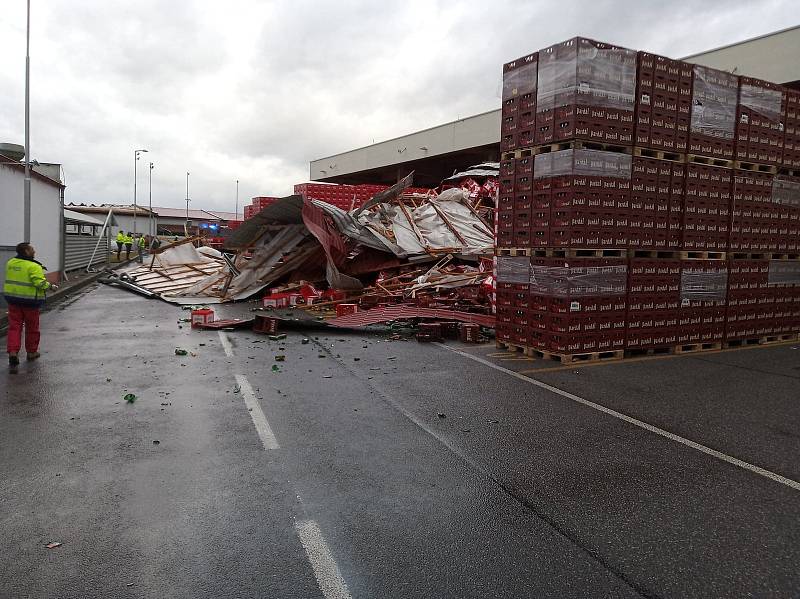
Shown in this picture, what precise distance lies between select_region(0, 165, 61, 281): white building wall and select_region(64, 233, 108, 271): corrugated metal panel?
2558mm

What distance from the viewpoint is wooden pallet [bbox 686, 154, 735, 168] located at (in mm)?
9906

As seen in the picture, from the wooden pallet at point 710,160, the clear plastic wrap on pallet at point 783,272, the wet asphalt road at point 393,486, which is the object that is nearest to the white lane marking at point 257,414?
the wet asphalt road at point 393,486

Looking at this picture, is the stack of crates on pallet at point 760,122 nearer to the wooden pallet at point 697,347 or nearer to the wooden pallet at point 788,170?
the wooden pallet at point 788,170

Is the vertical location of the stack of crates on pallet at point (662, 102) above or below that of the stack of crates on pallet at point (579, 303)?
above

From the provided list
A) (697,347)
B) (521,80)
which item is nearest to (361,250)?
(521,80)

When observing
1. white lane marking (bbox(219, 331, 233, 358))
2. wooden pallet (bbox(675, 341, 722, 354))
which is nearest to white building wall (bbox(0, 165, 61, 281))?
white lane marking (bbox(219, 331, 233, 358))

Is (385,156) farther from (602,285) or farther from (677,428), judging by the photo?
(677,428)

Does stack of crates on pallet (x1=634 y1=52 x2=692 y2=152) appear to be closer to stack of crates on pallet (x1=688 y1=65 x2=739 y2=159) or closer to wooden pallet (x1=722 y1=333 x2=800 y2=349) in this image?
stack of crates on pallet (x1=688 y1=65 x2=739 y2=159)

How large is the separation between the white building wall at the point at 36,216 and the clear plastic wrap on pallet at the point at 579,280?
40.7 ft

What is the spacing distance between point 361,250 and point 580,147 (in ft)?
31.3

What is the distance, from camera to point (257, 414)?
6.28m

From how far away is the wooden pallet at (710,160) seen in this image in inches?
390

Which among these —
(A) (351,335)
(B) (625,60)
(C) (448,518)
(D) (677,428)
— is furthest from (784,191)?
(C) (448,518)

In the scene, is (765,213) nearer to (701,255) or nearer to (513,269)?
(701,255)
